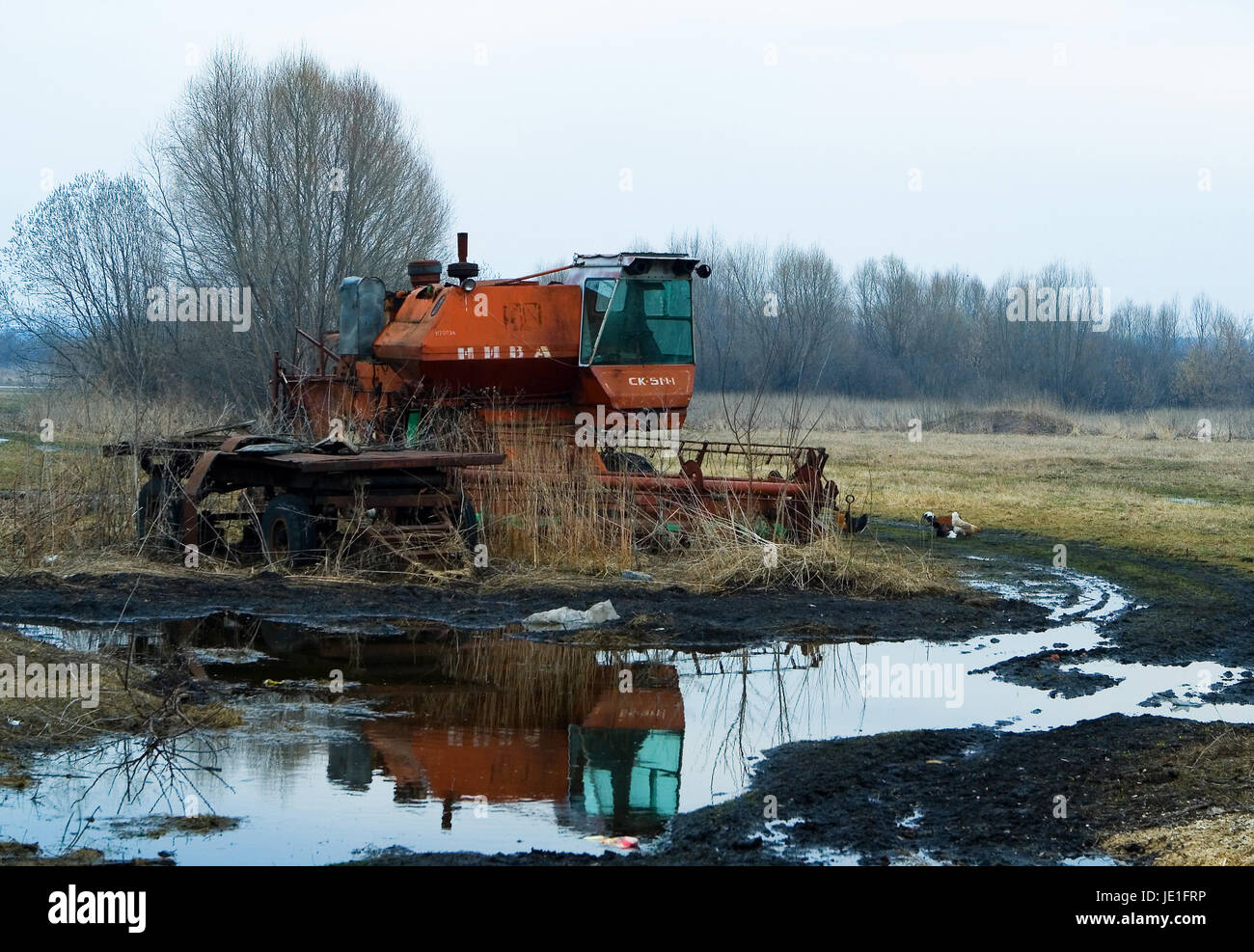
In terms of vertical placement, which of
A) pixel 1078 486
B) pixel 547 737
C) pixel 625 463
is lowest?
pixel 547 737

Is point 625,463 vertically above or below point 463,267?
below

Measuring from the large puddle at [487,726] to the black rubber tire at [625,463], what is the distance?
5.17m

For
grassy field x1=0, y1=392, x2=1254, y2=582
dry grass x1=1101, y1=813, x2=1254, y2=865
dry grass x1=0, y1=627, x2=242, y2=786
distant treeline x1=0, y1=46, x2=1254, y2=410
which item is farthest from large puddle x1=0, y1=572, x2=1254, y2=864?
distant treeline x1=0, y1=46, x2=1254, y2=410

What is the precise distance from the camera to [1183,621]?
1147 centimetres

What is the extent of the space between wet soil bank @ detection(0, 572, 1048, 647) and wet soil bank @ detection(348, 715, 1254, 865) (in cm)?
331

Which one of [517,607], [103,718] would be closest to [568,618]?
[517,607]

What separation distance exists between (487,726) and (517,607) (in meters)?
3.90

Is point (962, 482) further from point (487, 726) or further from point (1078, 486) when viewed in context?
point (487, 726)

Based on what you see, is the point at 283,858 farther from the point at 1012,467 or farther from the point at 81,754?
the point at 1012,467

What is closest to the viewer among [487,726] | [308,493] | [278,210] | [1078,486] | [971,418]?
[487,726]

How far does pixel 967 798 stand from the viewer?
21.6 feet

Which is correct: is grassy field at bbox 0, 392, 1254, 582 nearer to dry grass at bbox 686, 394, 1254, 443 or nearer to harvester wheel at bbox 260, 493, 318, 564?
dry grass at bbox 686, 394, 1254, 443

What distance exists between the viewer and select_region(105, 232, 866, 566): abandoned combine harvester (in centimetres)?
1341
